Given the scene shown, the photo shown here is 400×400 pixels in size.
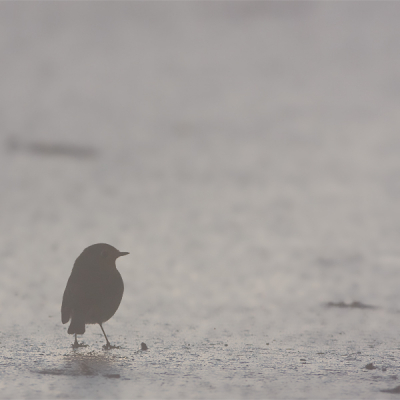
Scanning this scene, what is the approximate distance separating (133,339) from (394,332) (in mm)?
2112

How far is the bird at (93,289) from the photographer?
3.94 metres

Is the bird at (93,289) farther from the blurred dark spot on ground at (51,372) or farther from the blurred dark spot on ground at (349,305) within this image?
the blurred dark spot on ground at (349,305)

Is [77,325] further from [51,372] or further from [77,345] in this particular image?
[51,372]

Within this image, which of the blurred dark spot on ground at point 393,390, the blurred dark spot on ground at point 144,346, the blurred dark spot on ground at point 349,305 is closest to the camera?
the blurred dark spot on ground at point 393,390

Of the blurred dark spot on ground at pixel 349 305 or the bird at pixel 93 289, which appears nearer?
the bird at pixel 93 289

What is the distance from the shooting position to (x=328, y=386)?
8.42 ft

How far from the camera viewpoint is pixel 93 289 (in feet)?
13.1

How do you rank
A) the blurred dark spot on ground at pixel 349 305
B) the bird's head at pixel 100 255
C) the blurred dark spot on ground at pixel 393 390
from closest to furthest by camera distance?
the blurred dark spot on ground at pixel 393 390 → the bird's head at pixel 100 255 → the blurred dark spot on ground at pixel 349 305

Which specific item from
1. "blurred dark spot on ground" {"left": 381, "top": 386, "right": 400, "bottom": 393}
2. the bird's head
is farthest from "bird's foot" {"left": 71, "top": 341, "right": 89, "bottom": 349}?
"blurred dark spot on ground" {"left": 381, "top": 386, "right": 400, "bottom": 393}

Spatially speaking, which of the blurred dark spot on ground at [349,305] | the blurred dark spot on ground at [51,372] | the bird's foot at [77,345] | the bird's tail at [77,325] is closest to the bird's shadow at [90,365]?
the blurred dark spot on ground at [51,372]

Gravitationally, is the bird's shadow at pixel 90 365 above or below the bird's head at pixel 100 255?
below

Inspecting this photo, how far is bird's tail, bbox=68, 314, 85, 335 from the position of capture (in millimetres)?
3660

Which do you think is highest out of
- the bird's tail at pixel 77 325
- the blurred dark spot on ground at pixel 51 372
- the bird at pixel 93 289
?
the bird at pixel 93 289

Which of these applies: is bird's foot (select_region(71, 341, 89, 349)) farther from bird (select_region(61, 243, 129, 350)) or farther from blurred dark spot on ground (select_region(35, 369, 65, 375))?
blurred dark spot on ground (select_region(35, 369, 65, 375))
